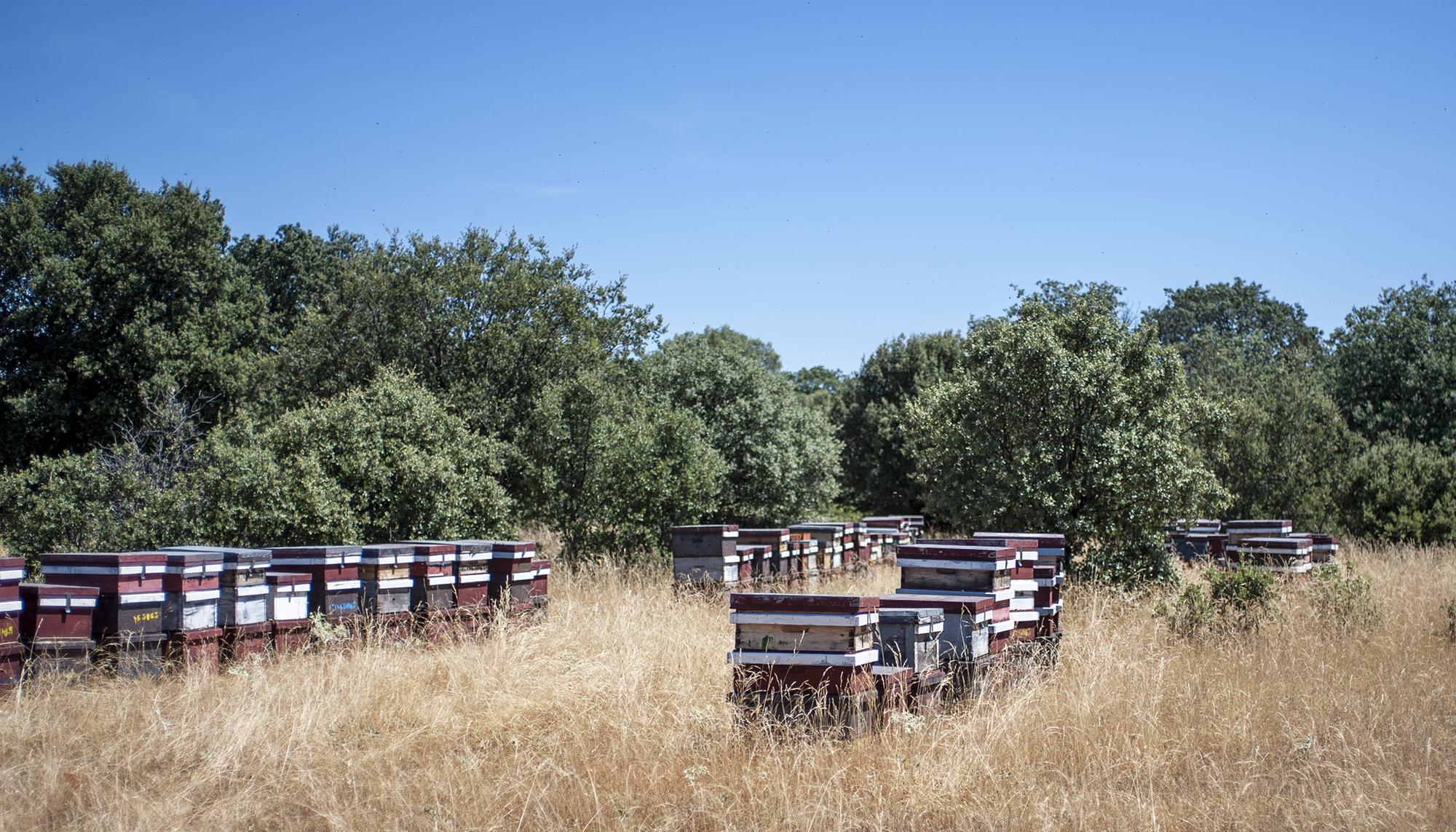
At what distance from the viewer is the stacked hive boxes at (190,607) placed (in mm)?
9156

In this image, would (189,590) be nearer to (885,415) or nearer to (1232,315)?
(885,415)

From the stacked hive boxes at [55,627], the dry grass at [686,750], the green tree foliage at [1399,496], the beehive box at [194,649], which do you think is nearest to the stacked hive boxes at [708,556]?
the dry grass at [686,750]

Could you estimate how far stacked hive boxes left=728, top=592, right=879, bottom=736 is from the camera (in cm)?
680

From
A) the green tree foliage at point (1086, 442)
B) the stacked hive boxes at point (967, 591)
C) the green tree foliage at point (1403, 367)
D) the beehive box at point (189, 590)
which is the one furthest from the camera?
the green tree foliage at point (1403, 367)

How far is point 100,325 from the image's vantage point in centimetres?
2716

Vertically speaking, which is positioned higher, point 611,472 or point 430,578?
point 611,472

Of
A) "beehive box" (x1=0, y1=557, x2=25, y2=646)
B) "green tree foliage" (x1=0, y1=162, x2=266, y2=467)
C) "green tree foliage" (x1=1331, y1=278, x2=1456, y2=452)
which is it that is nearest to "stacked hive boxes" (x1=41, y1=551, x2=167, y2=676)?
"beehive box" (x1=0, y1=557, x2=25, y2=646)

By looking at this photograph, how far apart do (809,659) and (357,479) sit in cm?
1044

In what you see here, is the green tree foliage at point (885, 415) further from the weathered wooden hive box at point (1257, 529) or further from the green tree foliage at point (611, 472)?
the weathered wooden hive box at point (1257, 529)

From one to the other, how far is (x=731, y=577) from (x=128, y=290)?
21.0m

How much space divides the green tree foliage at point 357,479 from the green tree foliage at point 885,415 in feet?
64.9

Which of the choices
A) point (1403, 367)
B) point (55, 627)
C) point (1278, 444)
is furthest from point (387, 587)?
point (1403, 367)

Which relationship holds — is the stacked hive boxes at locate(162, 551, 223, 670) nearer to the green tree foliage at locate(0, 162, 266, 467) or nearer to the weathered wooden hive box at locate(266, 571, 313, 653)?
the weathered wooden hive box at locate(266, 571, 313, 653)

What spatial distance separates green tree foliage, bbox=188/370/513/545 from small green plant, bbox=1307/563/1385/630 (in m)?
11.7
